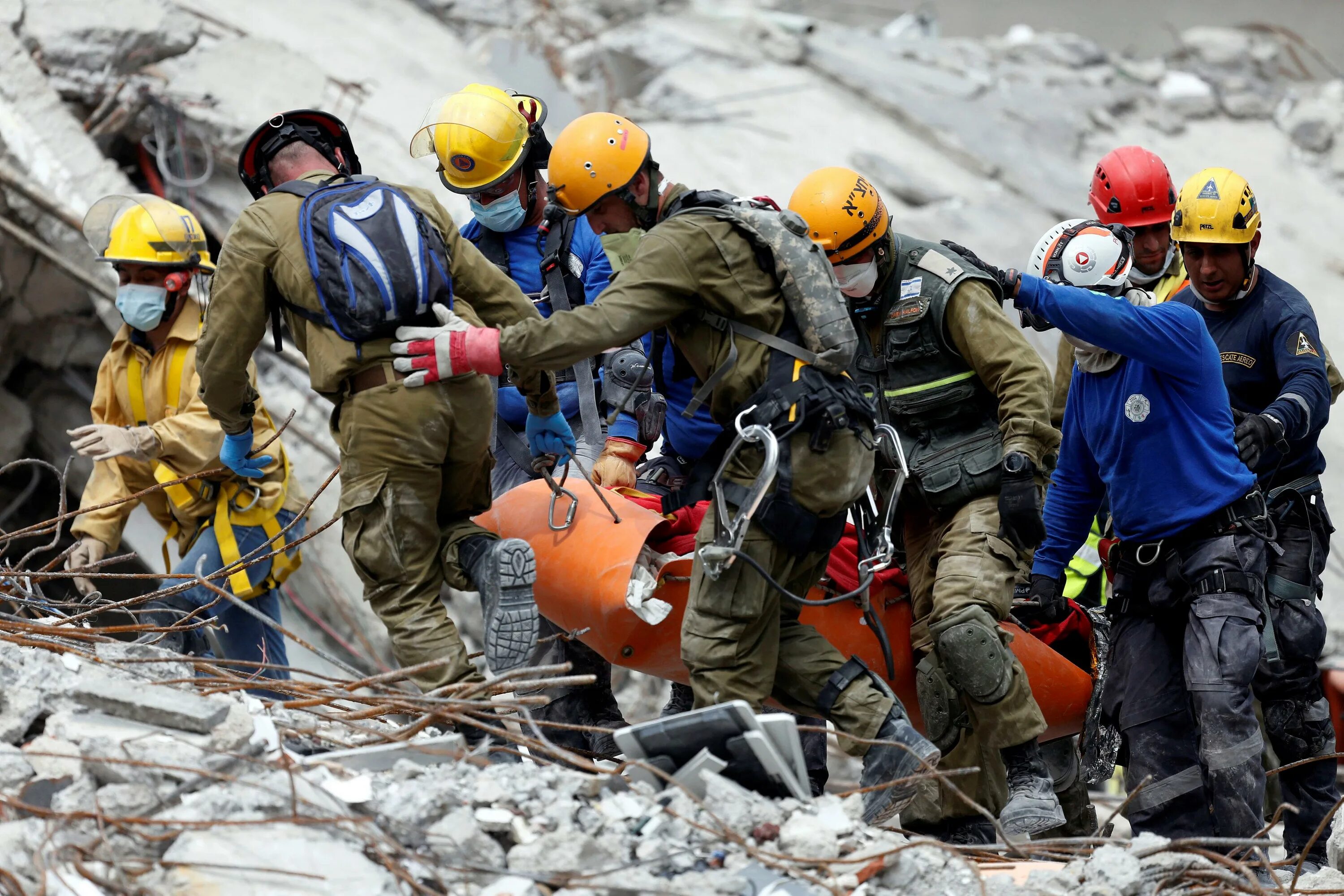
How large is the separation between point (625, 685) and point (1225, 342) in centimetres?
404

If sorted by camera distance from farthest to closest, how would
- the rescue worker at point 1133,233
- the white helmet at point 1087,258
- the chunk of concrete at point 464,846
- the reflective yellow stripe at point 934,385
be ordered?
1. the rescue worker at point 1133,233
2. the reflective yellow stripe at point 934,385
3. the white helmet at point 1087,258
4. the chunk of concrete at point 464,846

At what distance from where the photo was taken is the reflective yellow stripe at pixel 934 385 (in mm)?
4254

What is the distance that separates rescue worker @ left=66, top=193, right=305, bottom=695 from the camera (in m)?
4.88

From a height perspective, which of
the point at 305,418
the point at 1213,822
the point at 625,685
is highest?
the point at 1213,822

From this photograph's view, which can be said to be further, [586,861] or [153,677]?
[153,677]

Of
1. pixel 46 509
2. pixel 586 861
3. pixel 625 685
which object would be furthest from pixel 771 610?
pixel 46 509

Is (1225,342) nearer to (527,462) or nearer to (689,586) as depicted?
(689,586)

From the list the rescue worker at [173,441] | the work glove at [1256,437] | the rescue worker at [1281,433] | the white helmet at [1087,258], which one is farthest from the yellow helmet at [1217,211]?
the rescue worker at [173,441]

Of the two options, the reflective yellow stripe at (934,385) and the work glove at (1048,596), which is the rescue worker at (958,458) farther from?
the work glove at (1048,596)

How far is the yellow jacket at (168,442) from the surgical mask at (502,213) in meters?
0.95

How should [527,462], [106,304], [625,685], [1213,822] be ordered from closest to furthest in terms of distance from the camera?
1. [1213,822]
2. [527,462]
3. [106,304]
4. [625,685]

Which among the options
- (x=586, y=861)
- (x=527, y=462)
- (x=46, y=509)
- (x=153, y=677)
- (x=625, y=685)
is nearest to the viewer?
(x=586, y=861)

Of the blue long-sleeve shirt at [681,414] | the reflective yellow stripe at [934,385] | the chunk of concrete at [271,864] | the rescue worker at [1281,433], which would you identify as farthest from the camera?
the blue long-sleeve shirt at [681,414]

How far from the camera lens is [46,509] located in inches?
334
